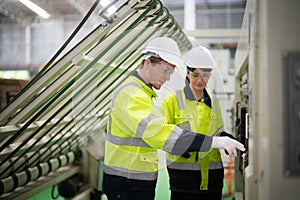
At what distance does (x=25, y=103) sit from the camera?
6.28 feet

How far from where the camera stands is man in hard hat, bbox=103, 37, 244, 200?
165 cm

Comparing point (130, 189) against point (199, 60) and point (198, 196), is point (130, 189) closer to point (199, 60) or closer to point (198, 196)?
point (198, 196)

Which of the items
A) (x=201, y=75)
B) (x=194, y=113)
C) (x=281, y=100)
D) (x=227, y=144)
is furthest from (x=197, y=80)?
(x=281, y=100)

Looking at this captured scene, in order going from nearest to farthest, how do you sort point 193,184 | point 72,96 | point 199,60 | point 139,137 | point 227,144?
1. point 227,144
2. point 139,137
3. point 199,60
4. point 193,184
5. point 72,96

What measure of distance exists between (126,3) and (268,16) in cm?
77

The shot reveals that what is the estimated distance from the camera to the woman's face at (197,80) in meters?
1.85

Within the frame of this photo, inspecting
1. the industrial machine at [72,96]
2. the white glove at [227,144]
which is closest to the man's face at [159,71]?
the industrial machine at [72,96]

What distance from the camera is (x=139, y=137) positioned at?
175 centimetres

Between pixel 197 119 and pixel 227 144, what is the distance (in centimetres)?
23

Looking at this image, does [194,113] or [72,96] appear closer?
[194,113]

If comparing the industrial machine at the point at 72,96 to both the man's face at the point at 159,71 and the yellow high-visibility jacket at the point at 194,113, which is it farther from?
the yellow high-visibility jacket at the point at 194,113

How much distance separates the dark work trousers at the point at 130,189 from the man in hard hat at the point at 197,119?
177 mm

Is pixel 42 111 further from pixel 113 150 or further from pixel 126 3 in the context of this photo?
pixel 126 3

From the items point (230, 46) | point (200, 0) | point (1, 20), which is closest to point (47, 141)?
point (230, 46)
